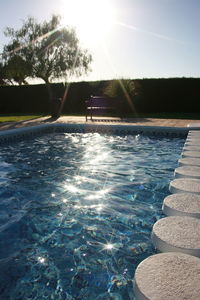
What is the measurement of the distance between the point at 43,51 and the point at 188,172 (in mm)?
18603

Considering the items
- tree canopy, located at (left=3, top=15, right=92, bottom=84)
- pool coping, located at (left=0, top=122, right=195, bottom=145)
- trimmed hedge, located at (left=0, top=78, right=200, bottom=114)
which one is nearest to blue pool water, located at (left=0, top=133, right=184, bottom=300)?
pool coping, located at (left=0, top=122, right=195, bottom=145)

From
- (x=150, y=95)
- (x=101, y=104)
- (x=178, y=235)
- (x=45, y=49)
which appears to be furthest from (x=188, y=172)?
(x=45, y=49)

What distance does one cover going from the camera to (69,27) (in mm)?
20531

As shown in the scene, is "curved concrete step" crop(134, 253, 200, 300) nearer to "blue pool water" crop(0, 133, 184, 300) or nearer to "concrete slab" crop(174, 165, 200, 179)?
"blue pool water" crop(0, 133, 184, 300)

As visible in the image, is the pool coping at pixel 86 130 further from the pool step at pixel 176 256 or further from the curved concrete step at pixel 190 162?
the pool step at pixel 176 256

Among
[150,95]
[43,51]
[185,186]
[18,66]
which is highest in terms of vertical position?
[43,51]

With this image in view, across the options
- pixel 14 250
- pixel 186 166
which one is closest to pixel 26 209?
pixel 14 250

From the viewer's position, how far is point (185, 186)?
3342mm

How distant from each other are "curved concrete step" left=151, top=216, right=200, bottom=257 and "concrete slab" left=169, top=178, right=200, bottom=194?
0.71 m

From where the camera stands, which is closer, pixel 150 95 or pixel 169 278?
pixel 169 278

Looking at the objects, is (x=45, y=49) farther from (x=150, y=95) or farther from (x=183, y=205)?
(x=183, y=205)

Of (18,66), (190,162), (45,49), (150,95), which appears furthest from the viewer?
(45,49)

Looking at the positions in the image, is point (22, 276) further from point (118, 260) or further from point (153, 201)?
point (153, 201)

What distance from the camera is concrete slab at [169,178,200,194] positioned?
324 centimetres
